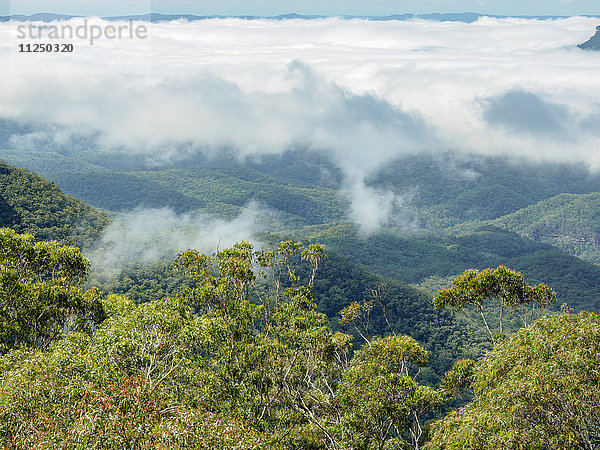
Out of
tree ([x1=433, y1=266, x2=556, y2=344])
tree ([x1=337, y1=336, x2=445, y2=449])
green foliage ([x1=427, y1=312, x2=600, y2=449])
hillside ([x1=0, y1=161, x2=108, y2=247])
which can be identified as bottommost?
hillside ([x1=0, y1=161, x2=108, y2=247])

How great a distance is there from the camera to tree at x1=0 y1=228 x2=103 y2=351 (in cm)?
2291

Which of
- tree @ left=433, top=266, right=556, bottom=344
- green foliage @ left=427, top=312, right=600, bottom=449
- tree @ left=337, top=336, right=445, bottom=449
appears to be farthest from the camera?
tree @ left=433, top=266, right=556, bottom=344

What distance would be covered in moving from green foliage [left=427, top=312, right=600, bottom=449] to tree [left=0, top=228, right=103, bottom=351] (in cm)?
1899

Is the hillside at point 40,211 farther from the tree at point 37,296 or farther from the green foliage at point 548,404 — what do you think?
the green foliage at point 548,404

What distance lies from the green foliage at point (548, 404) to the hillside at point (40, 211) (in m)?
74.0

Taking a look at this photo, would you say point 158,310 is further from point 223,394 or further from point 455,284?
point 455,284

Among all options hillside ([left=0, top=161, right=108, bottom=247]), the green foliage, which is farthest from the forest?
hillside ([left=0, top=161, right=108, bottom=247])

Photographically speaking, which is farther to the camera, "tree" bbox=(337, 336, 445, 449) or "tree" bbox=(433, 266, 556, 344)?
"tree" bbox=(433, 266, 556, 344)

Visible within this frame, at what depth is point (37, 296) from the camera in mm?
23422

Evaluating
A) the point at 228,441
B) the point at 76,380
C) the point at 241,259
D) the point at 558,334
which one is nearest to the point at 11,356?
the point at 76,380

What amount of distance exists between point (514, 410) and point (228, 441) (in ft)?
27.1

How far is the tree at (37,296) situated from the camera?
2291 cm

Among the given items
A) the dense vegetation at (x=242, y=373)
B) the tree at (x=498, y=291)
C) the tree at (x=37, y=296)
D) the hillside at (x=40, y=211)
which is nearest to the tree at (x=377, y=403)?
the dense vegetation at (x=242, y=373)

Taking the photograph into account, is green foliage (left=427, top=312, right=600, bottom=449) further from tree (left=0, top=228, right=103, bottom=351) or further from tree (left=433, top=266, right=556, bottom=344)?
tree (left=0, top=228, right=103, bottom=351)
